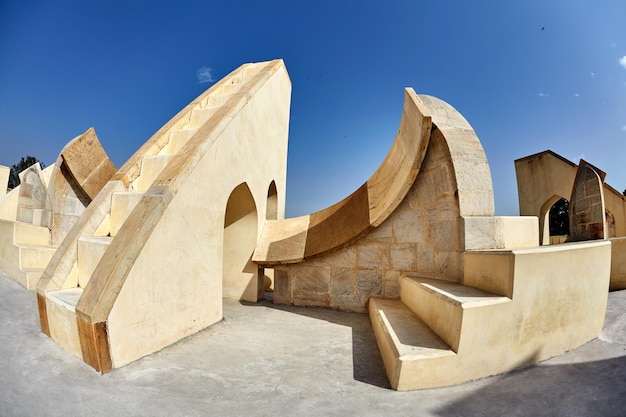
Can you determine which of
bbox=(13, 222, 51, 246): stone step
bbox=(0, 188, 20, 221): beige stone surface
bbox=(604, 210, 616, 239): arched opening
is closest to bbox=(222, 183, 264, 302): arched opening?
bbox=(13, 222, 51, 246): stone step

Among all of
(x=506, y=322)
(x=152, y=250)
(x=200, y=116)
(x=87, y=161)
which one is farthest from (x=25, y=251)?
(x=506, y=322)

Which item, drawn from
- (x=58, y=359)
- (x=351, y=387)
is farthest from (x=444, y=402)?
(x=58, y=359)

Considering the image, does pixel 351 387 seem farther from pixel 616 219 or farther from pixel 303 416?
pixel 616 219

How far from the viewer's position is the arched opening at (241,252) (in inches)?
195

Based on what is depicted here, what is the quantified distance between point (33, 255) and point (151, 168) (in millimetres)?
3006

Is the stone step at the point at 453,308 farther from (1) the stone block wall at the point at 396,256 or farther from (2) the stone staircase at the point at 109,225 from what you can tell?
(2) the stone staircase at the point at 109,225

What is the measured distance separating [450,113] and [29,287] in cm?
652

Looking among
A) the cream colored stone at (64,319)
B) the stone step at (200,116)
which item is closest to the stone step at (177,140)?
the stone step at (200,116)

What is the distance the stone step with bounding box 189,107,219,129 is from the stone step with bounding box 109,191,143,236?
5.60ft

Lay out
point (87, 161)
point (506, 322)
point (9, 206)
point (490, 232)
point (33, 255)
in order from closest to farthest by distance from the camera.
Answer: point (506, 322) → point (490, 232) → point (33, 255) → point (87, 161) → point (9, 206)

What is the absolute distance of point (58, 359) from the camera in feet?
7.47

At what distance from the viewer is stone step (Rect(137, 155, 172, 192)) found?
3.67m

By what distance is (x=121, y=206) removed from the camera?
323 centimetres

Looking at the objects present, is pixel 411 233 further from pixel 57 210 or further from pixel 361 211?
pixel 57 210
